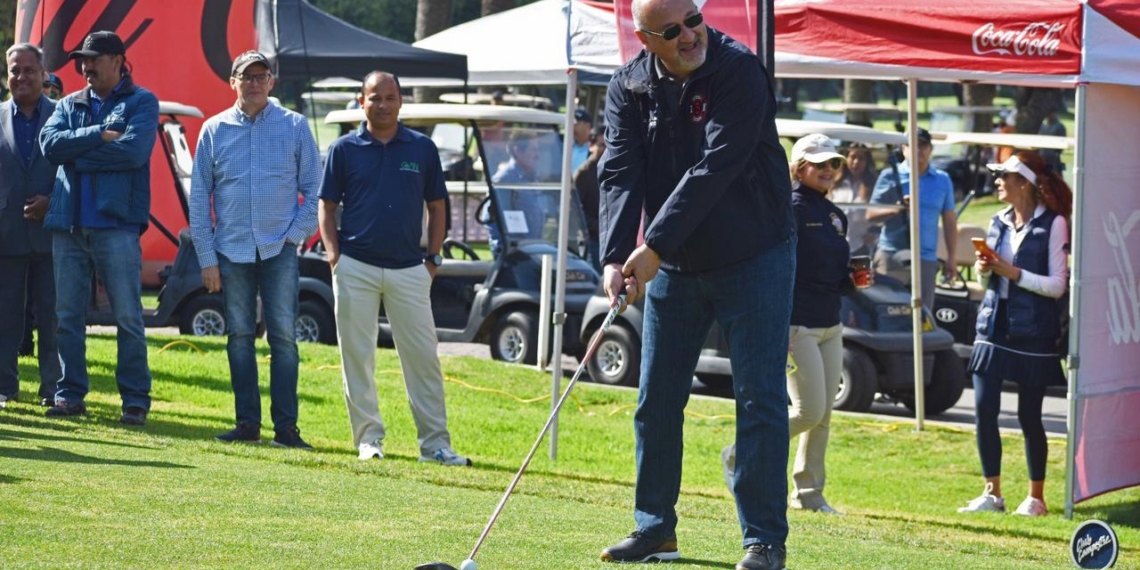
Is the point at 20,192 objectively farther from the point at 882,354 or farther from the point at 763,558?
the point at 882,354

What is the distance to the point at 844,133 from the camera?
46.9 ft

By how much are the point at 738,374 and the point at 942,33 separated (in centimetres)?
393

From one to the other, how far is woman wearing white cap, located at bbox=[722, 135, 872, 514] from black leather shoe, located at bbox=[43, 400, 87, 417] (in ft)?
11.4

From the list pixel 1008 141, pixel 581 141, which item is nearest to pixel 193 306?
pixel 581 141

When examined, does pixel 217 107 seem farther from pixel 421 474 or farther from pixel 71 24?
pixel 421 474

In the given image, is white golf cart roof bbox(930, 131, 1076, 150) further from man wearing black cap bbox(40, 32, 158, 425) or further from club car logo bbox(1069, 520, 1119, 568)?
club car logo bbox(1069, 520, 1119, 568)

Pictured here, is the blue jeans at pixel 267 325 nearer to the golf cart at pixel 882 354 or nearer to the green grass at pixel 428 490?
the green grass at pixel 428 490

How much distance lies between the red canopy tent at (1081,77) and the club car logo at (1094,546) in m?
2.01

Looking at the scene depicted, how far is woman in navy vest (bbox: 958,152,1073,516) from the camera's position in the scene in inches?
359

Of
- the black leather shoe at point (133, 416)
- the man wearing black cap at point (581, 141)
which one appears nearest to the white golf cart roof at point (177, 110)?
the man wearing black cap at point (581, 141)

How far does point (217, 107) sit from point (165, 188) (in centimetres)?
98

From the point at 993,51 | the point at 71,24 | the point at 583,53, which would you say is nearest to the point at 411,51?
the point at 71,24

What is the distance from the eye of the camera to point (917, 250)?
11703 millimetres

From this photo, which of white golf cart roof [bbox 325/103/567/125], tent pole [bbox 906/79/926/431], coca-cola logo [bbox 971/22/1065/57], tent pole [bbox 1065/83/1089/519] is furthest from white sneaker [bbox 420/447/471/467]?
white golf cart roof [bbox 325/103/567/125]
